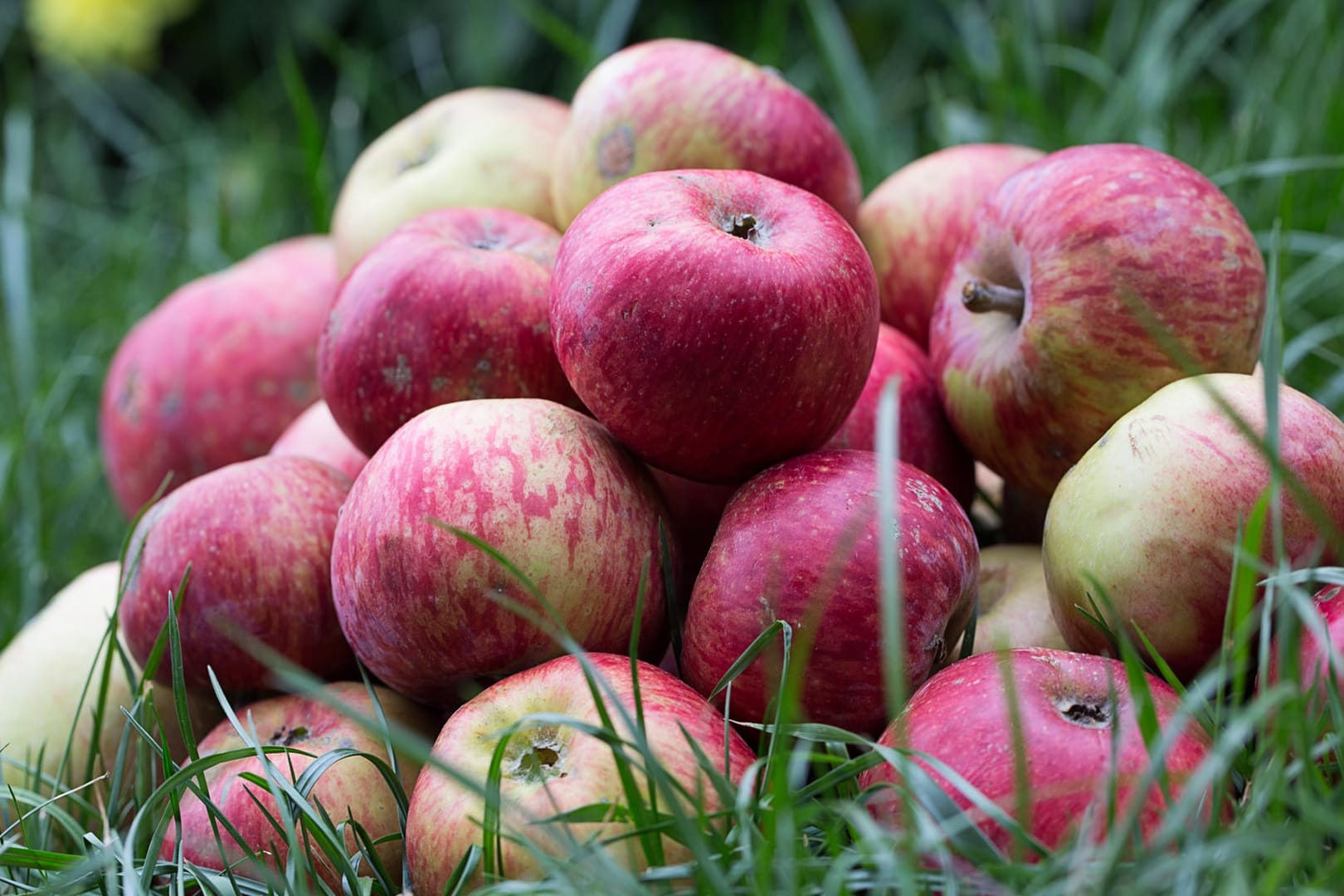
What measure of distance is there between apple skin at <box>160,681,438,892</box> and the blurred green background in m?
0.93

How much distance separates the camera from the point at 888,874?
0.82 metres

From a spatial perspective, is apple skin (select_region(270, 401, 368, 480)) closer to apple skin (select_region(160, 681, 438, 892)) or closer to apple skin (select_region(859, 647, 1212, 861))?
apple skin (select_region(160, 681, 438, 892))

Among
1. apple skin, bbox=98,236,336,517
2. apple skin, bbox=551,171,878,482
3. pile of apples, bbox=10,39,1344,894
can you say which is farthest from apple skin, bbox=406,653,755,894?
apple skin, bbox=98,236,336,517

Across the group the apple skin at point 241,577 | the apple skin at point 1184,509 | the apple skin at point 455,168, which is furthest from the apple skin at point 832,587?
the apple skin at point 455,168

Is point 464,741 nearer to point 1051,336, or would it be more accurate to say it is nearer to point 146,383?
point 1051,336

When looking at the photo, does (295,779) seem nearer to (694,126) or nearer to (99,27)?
(694,126)

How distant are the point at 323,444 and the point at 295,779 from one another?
2.13 feet

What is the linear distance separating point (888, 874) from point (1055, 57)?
253cm

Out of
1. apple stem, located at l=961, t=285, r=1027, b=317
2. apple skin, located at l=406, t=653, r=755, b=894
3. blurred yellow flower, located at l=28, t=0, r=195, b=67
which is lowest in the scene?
apple skin, located at l=406, t=653, r=755, b=894

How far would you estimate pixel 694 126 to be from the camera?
155cm

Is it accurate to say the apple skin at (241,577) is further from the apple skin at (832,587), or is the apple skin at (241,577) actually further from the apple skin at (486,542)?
the apple skin at (832,587)

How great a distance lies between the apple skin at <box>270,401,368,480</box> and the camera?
1664 millimetres

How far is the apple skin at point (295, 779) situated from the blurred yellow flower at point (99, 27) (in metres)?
3.20

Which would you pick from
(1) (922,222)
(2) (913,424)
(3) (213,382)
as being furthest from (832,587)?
(3) (213,382)
